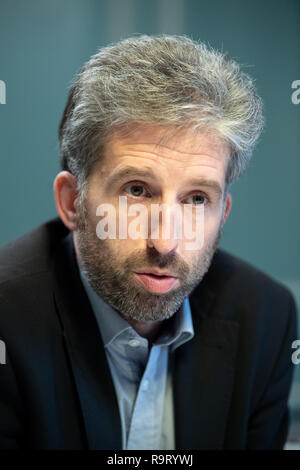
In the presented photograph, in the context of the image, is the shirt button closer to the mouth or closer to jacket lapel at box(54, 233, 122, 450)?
jacket lapel at box(54, 233, 122, 450)

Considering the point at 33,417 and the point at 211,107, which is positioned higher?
the point at 211,107

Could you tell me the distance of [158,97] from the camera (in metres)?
1.04

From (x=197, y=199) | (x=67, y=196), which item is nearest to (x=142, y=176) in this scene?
(x=197, y=199)

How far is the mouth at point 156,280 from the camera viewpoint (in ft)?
3.60

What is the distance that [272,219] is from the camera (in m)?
1.63

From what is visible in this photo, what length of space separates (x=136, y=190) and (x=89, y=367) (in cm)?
41

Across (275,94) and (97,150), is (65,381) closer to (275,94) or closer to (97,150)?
(97,150)

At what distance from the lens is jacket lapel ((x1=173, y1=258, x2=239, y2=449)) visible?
128cm

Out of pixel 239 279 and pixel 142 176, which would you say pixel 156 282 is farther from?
pixel 239 279

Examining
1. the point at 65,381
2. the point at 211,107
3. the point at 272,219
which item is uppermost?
the point at 211,107

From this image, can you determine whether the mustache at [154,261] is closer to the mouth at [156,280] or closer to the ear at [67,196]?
the mouth at [156,280]

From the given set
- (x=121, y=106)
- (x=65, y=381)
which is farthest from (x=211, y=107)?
(x=65, y=381)

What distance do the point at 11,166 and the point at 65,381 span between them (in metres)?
0.59

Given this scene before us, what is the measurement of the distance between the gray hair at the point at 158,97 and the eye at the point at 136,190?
0.10m
